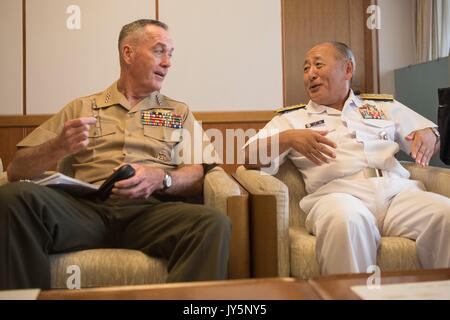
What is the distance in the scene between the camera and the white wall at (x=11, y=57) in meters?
3.11

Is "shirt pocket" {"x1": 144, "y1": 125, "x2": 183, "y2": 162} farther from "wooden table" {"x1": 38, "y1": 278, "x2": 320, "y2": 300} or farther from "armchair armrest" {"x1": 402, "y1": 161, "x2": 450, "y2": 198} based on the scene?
"armchair armrest" {"x1": 402, "y1": 161, "x2": 450, "y2": 198}

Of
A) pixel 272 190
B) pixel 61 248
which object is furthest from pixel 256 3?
pixel 61 248

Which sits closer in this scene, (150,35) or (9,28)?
(150,35)

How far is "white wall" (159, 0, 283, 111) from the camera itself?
123 inches

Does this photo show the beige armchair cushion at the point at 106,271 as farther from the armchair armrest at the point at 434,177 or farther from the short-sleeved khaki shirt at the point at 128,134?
the armchair armrest at the point at 434,177

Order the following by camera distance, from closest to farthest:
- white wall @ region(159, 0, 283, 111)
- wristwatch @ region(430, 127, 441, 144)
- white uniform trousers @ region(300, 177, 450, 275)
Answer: white uniform trousers @ region(300, 177, 450, 275), wristwatch @ region(430, 127, 441, 144), white wall @ region(159, 0, 283, 111)

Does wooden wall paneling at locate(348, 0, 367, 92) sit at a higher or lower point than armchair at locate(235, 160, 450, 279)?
higher

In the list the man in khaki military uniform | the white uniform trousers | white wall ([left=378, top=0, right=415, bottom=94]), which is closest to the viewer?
the man in khaki military uniform

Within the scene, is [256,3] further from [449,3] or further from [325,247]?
[325,247]

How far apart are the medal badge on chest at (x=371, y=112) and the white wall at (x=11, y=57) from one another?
2.51 m

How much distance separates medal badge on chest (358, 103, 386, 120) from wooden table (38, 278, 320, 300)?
126cm

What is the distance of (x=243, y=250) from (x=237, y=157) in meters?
1.72

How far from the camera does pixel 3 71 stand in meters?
3.12

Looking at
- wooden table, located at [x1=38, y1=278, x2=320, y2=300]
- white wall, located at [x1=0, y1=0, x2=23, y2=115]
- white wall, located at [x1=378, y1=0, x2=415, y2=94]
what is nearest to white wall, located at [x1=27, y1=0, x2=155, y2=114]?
white wall, located at [x1=0, y1=0, x2=23, y2=115]
